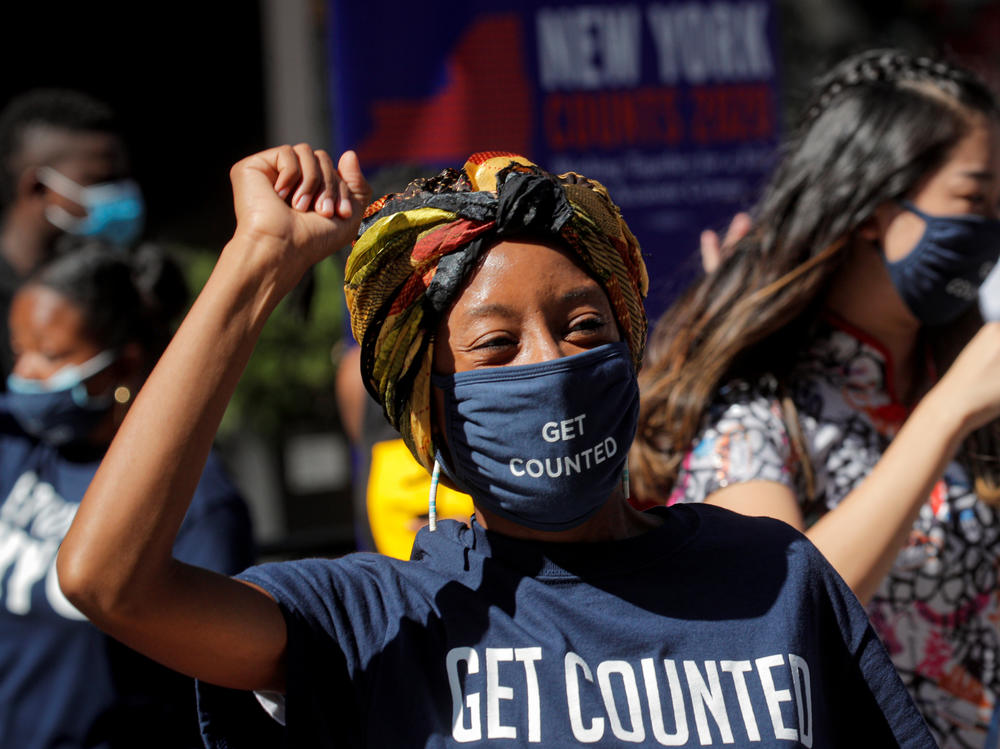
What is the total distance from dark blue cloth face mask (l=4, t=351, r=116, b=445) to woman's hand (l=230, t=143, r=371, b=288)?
1728mm

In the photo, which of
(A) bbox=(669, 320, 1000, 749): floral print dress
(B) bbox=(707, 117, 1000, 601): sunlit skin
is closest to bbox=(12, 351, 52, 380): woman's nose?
(A) bbox=(669, 320, 1000, 749): floral print dress

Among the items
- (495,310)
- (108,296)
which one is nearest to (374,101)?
(108,296)

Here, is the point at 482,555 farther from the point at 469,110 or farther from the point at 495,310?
the point at 469,110

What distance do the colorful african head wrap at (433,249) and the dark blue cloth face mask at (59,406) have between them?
1657mm

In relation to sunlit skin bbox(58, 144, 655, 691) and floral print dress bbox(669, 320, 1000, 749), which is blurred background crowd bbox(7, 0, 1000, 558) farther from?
sunlit skin bbox(58, 144, 655, 691)

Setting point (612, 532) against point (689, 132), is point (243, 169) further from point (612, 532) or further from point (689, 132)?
point (689, 132)

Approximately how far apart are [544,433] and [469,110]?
3.01 meters

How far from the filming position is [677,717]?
1519 millimetres

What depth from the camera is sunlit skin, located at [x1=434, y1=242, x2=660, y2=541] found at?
1.64 metres

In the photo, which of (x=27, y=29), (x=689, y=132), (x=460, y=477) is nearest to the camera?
(x=460, y=477)

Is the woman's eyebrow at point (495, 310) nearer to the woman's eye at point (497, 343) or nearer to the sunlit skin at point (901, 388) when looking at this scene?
the woman's eye at point (497, 343)

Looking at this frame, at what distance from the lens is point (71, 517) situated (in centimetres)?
296

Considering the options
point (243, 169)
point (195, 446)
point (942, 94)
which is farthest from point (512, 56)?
point (195, 446)

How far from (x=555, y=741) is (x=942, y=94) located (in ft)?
5.66
